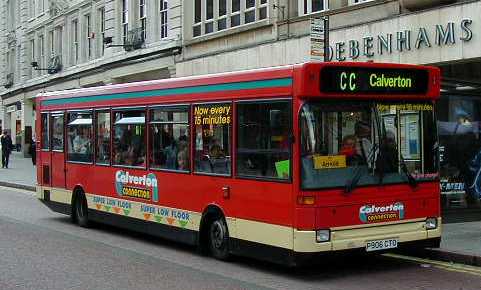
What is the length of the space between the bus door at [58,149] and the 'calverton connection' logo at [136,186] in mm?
2467

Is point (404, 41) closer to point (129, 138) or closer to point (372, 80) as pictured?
point (129, 138)

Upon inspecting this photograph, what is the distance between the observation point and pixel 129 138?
11.5 meters

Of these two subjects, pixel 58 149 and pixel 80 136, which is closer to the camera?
pixel 80 136

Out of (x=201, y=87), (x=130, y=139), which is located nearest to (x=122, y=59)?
(x=130, y=139)

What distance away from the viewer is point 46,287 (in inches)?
306

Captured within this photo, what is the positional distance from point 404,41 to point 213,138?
857cm

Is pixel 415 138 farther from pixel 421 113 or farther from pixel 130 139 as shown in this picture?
pixel 130 139

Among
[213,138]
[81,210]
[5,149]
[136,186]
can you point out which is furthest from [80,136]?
[5,149]

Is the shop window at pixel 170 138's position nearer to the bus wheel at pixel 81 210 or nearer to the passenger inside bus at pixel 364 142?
the passenger inside bus at pixel 364 142

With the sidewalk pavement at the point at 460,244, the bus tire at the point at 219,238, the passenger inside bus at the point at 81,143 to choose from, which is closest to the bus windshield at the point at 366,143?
the sidewalk pavement at the point at 460,244

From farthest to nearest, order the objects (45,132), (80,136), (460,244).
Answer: (45,132) < (80,136) < (460,244)

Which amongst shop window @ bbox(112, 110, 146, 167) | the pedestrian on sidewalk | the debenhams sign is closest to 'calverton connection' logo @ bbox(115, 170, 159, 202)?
shop window @ bbox(112, 110, 146, 167)

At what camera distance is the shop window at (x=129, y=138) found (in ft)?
36.9

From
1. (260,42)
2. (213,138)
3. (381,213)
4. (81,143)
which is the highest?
(260,42)
